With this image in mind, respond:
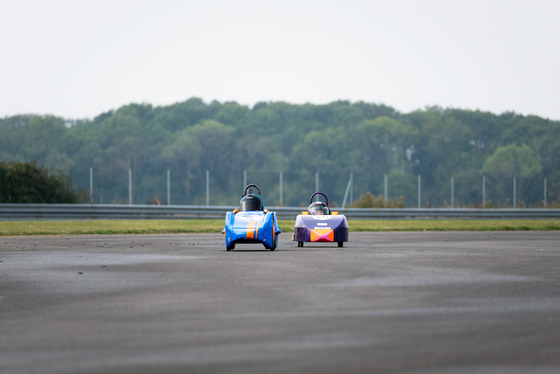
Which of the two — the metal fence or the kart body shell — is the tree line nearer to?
the metal fence

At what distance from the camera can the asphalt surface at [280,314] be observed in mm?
6520

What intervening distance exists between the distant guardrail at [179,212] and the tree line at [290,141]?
4325 centimetres

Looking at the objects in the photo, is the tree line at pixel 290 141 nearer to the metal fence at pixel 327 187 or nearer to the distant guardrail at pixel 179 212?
the metal fence at pixel 327 187

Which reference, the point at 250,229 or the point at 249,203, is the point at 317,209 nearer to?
the point at 249,203

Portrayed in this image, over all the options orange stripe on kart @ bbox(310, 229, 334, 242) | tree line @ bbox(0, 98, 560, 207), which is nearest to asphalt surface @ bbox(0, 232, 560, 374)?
orange stripe on kart @ bbox(310, 229, 334, 242)

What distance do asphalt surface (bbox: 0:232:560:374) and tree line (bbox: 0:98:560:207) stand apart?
75.1 metres

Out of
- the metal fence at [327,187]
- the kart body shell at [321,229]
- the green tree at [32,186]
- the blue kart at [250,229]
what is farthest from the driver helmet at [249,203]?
the metal fence at [327,187]

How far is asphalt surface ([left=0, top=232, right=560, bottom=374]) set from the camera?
6520 millimetres

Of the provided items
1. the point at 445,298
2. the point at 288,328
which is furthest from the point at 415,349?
the point at 445,298

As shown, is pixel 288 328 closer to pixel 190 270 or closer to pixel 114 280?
pixel 114 280

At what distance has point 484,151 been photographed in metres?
109

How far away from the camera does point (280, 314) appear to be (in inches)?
349

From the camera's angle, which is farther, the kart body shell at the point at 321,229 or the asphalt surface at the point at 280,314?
the kart body shell at the point at 321,229

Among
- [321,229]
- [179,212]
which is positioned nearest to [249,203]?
[321,229]
